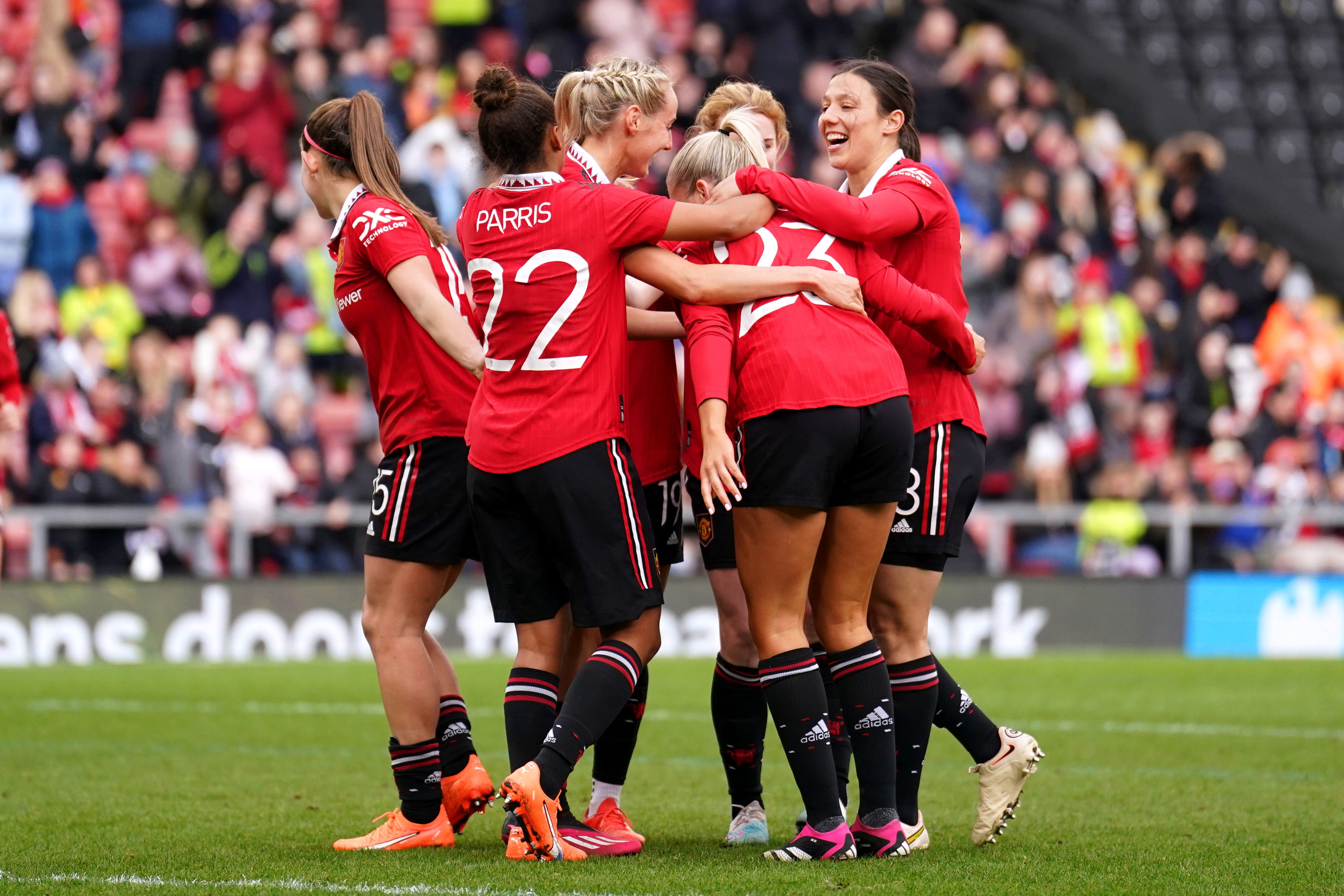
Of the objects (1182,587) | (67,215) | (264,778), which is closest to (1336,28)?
(1182,587)

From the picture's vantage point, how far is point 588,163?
17.5 feet

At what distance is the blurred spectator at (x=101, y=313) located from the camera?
570 inches

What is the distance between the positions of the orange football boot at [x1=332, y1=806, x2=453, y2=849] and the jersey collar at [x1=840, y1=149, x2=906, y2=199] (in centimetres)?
230

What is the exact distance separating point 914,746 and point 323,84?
456 inches

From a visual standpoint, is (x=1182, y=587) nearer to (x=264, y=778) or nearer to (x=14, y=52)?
(x=264, y=778)

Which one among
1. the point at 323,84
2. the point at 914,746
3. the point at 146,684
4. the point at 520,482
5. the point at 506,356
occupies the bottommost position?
the point at 146,684

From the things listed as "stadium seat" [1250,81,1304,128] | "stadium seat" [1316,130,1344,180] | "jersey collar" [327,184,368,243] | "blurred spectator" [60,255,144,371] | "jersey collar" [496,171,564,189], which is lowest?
"blurred spectator" [60,255,144,371]

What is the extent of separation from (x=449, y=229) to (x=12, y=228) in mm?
3558

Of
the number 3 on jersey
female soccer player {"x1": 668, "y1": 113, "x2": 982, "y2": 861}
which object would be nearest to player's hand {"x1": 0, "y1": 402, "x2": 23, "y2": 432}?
the number 3 on jersey

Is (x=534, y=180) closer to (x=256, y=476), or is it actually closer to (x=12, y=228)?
(x=256, y=476)

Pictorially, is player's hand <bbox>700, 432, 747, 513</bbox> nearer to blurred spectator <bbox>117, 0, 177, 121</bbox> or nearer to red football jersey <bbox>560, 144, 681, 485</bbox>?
red football jersey <bbox>560, 144, 681, 485</bbox>

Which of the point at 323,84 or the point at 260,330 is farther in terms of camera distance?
the point at 323,84

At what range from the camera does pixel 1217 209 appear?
1772 centimetres

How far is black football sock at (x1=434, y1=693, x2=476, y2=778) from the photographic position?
5754 millimetres
